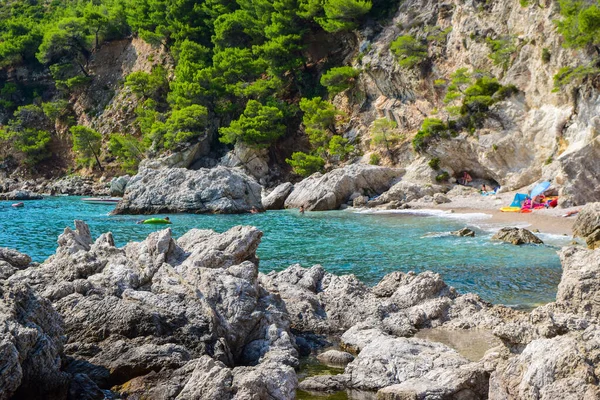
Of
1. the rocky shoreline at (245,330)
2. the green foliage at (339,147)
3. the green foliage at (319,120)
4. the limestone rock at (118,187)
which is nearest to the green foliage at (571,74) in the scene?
the green foliage at (339,147)

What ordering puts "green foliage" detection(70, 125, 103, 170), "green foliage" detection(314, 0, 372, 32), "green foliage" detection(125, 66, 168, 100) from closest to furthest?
"green foliage" detection(314, 0, 372, 32), "green foliage" detection(70, 125, 103, 170), "green foliage" detection(125, 66, 168, 100)

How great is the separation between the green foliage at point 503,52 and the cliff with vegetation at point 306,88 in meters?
0.13

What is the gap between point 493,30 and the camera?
140ft

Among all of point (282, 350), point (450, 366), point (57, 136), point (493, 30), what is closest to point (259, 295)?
point (282, 350)

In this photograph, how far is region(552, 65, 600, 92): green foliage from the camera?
29719 mm

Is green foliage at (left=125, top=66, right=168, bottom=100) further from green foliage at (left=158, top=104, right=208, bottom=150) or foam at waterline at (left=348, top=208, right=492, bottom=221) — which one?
foam at waterline at (left=348, top=208, right=492, bottom=221)

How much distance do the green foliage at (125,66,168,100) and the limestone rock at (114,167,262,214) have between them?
102 feet

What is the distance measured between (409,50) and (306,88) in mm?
14508

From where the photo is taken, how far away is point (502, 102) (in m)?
37.8

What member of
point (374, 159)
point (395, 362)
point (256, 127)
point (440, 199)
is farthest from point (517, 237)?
point (256, 127)

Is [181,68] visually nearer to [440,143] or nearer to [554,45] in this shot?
[440,143]

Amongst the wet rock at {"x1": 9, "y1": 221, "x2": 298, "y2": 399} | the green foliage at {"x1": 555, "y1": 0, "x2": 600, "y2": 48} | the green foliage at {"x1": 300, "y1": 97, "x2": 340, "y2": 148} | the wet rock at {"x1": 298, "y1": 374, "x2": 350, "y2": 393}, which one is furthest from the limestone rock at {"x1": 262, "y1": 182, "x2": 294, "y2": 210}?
the wet rock at {"x1": 298, "y1": 374, "x2": 350, "y2": 393}

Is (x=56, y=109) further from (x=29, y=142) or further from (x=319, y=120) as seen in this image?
(x=319, y=120)

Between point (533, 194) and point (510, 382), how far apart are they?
1094 inches
